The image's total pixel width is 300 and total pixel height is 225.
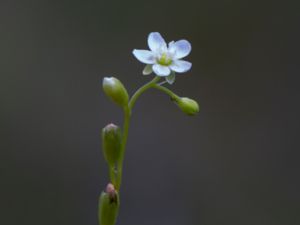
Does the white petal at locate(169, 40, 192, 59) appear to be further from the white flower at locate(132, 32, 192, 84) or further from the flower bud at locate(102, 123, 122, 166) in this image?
the flower bud at locate(102, 123, 122, 166)

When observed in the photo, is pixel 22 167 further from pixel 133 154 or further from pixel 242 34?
pixel 242 34

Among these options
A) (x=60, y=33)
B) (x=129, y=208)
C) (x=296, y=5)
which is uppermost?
(x=296, y=5)

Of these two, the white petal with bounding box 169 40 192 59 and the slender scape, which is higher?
the white petal with bounding box 169 40 192 59

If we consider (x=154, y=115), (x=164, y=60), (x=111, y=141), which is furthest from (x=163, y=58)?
(x=154, y=115)

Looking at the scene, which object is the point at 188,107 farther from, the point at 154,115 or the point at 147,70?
the point at 154,115

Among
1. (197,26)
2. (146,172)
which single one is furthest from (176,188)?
(197,26)

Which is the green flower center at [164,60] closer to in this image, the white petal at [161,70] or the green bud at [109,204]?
the white petal at [161,70]

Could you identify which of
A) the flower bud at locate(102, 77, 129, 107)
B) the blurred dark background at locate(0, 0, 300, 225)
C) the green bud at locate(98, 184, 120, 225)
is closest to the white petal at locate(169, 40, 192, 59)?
the flower bud at locate(102, 77, 129, 107)

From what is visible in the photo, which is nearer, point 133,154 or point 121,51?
point 133,154
